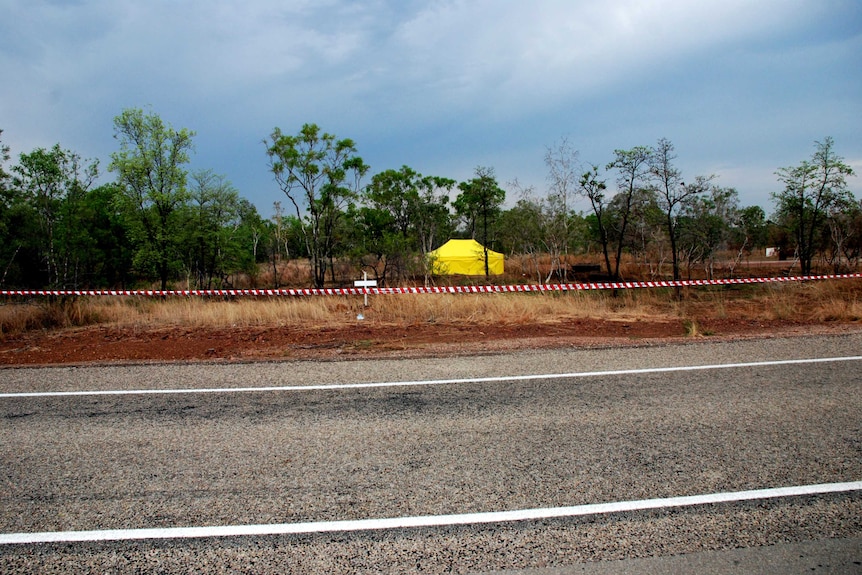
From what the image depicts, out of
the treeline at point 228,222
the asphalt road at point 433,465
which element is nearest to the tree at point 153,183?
the treeline at point 228,222

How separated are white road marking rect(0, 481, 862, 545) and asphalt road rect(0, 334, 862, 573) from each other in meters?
0.06

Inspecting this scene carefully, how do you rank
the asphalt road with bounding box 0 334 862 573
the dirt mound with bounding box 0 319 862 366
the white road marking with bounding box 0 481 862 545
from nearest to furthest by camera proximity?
1. the asphalt road with bounding box 0 334 862 573
2. the white road marking with bounding box 0 481 862 545
3. the dirt mound with bounding box 0 319 862 366

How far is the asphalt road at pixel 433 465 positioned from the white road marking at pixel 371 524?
0.06m

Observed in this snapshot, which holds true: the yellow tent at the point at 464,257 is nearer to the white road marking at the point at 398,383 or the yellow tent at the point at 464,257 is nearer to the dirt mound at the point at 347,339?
the dirt mound at the point at 347,339

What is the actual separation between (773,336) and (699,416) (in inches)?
244

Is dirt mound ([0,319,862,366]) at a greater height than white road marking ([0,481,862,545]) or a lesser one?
greater

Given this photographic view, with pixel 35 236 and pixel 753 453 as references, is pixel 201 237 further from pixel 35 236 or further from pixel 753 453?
pixel 753 453

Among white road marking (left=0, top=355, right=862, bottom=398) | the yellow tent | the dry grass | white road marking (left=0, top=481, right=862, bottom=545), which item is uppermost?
the yellow tent

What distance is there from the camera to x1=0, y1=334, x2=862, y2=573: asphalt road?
316 centimetres

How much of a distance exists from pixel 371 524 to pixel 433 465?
3.28 feet

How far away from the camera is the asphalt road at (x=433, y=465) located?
3160mm

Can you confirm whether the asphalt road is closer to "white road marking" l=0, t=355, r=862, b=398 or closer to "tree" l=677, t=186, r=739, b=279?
"white road marking" l=0, t=355, r=862, b=398

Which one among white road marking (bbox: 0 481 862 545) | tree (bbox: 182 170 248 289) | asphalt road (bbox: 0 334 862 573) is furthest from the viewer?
tree (bbox: 182 170 248 289)

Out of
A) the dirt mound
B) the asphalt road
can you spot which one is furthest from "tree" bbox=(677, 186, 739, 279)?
the asphalt road
